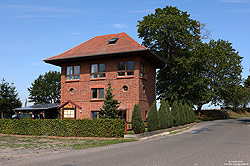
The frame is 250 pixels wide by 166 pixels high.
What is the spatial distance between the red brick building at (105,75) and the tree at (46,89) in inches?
1831

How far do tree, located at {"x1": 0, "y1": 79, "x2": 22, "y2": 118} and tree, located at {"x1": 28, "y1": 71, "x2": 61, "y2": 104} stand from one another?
45.7ft

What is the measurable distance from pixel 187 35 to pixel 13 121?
26.6 m

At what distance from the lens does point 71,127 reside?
18656 mm

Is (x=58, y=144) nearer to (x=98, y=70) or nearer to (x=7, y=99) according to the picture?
(x=98, y=70)

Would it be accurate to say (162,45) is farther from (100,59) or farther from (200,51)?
(100,59)

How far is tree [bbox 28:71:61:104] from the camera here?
76812mm

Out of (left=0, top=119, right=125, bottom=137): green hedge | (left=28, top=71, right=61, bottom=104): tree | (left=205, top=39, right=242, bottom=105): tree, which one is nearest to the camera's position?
(left=0, top=119, right=125, bottom=137): green hedge

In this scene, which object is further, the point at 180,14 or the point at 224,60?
the point at 224,60

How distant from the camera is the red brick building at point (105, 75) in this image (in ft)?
91.4

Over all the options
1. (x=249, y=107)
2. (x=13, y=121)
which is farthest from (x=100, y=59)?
(x=249, y=107)

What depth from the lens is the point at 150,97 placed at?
103 feet

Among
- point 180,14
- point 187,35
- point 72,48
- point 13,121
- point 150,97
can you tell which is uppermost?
point 180,14

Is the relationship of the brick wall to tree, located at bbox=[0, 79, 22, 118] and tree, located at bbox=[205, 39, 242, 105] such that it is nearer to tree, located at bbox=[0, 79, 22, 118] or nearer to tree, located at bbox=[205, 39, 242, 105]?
tree, located at bbox=[205, 39, 242, 105]

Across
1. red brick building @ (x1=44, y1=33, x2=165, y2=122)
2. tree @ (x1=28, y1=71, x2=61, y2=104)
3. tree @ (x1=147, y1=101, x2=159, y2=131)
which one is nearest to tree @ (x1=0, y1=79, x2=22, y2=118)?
tree @ (x1=28, y1=71, x2=61, y2=104)
